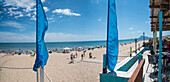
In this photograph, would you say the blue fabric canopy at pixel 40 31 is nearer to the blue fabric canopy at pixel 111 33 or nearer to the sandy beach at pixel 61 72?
the blue fabric canopy at pixel 111 33

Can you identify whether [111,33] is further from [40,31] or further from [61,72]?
[61,72]

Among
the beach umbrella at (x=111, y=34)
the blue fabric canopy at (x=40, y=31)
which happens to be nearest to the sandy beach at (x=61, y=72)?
the blue fabric canopy at (x=40, y=31)

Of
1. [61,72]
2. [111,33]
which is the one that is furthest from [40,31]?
[61,72]

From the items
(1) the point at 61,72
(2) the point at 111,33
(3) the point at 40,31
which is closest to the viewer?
(3) the point at 40,31

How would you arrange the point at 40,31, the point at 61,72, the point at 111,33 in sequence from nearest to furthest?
1. the point at 40,31
2. the point at 111,33
3. the point at 61,72

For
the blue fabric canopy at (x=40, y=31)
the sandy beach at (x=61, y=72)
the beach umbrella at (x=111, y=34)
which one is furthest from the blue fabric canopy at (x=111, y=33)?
the sandy beach at (x=61, y=72)

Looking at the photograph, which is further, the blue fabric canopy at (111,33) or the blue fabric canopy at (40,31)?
the blue fabric canopy at (111,33)

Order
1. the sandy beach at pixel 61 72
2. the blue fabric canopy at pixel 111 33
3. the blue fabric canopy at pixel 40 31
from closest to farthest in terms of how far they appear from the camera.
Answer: the blue fabric canopy at pixel 40 31, the blue fabric canopy at pixel 111 33, the sandy beach at pixel 61 72

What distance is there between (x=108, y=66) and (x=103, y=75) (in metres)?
0.32

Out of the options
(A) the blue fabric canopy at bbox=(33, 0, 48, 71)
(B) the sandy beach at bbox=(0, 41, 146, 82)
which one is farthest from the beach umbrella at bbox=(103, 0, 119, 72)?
(B) the sandy beach at bbox=(0, 41, 146, 82)

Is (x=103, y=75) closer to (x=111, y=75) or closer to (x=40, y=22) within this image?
(x=111, y=75)

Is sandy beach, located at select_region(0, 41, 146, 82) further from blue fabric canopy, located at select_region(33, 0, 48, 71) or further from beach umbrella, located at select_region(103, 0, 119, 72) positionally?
beach umbrella, located at select_region(103, 0, 119, 72)

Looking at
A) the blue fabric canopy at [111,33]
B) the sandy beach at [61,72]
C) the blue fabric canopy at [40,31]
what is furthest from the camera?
the sandy beach at [61,72]

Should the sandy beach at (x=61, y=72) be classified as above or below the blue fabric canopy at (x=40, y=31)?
below
